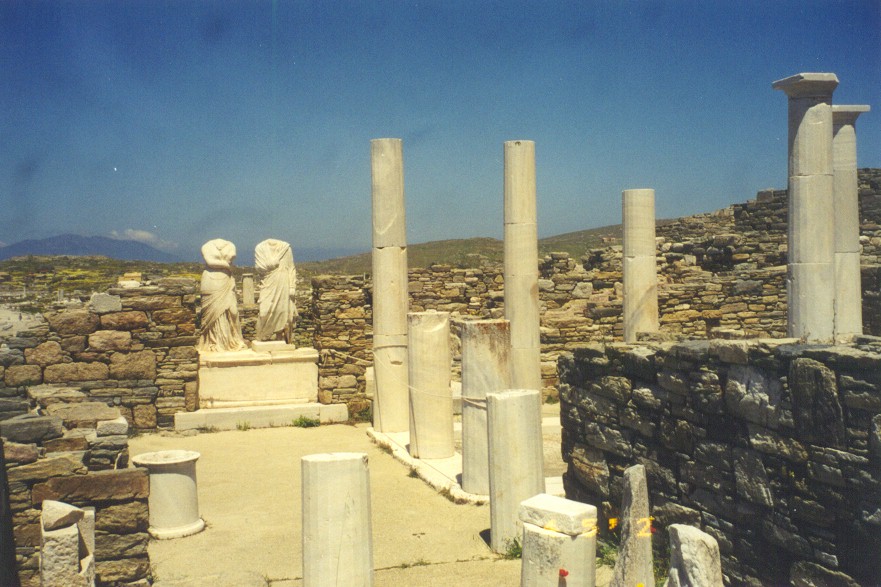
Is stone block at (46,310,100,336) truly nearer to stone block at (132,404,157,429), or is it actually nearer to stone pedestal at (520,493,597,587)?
stone block at (132,404,157,429)

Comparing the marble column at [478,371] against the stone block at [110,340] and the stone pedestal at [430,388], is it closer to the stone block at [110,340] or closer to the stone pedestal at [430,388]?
the stone pedestal at [430,388]

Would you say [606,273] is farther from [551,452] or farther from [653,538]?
[653,538]

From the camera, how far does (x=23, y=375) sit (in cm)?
1224

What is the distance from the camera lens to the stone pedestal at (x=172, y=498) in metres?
7.95

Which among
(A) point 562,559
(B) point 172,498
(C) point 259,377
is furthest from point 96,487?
(C) point 259,377

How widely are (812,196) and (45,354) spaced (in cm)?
1063

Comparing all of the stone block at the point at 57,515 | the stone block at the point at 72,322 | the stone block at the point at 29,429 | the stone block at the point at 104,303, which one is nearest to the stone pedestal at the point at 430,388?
the stone block at the point at 104,303

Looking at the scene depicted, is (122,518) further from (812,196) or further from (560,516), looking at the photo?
(812,196)

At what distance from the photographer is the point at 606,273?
59.5ft

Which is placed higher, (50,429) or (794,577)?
(50,429)

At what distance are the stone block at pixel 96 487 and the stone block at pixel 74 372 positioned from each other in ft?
22.1

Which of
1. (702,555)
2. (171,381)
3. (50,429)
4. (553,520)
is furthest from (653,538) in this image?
(171,381)

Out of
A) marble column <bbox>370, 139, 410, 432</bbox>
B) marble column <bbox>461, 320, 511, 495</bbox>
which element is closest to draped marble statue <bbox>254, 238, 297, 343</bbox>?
marble column <bbox>370, 139, 410, 432</bbox>

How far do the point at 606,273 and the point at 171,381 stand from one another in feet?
31.2
